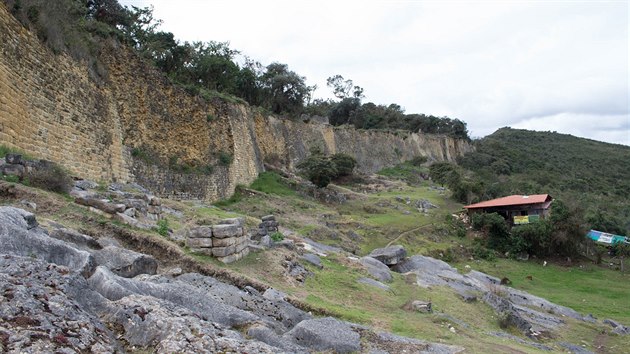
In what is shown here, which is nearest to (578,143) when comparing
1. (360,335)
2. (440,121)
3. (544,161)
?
(544,161)

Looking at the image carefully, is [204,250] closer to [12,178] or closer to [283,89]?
[12,178]

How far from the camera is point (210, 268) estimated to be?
958 cm

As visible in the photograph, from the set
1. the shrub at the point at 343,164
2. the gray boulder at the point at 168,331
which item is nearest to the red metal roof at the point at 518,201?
the shrub at the point at 343,164

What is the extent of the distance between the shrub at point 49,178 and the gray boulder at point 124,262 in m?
4.28

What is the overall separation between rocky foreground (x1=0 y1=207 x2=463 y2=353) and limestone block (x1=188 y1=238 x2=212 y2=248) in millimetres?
2104

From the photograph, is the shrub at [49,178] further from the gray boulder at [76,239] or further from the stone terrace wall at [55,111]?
the gray boulder at [76,239]

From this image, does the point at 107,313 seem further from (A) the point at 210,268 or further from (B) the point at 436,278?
(B) the point at 436,278

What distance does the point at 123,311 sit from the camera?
5.09 metres

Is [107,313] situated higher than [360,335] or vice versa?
[107,313]

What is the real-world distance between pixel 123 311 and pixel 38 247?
1.87 meters

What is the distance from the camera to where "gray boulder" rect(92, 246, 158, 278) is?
700cm

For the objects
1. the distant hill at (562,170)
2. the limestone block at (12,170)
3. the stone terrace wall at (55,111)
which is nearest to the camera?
the limestone block at (12,170)

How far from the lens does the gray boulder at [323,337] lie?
674 cm

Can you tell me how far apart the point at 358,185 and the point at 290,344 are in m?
39.2
